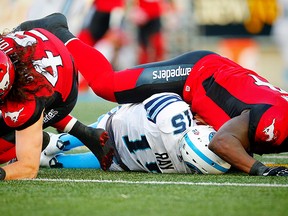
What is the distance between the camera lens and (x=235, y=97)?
16.5 ft

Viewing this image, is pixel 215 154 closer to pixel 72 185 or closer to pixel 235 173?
pixel 235 173

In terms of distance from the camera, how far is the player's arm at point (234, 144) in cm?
466

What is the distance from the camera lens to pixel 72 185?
4398 millimetres

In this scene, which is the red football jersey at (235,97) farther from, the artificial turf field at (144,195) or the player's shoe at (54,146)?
the player's shoe at (54,146)

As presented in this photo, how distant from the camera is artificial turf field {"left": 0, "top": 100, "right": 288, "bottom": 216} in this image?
3.66 metres

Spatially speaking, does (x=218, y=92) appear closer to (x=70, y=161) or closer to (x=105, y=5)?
(x=70, y=161)

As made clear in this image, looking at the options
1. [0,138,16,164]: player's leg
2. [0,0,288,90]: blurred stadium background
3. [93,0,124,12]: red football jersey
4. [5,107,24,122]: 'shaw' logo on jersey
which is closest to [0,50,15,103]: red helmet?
[5,107,24,122]: 'shaw' logo on jersey

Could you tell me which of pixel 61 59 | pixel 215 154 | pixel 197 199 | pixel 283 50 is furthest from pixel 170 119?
pixel 283 50

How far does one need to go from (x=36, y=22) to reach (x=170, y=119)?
4.36ft

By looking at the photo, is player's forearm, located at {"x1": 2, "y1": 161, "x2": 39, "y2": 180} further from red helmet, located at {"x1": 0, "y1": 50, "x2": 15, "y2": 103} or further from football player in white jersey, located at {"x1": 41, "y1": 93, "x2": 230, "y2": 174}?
football player in white jersey, located at {"x1": 41, "y1": 93, "x2": 230, "y2": 174}

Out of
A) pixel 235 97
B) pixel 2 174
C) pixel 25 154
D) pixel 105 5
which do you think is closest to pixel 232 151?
pixel 235 97

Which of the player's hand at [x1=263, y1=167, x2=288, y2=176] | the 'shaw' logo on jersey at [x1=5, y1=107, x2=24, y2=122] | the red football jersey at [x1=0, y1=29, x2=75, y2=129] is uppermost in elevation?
the red football jersey at [x1=0, y1=29, x2=75, y2=129]

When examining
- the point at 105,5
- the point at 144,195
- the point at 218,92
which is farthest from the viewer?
the point at 105,5

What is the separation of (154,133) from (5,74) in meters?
1.01
